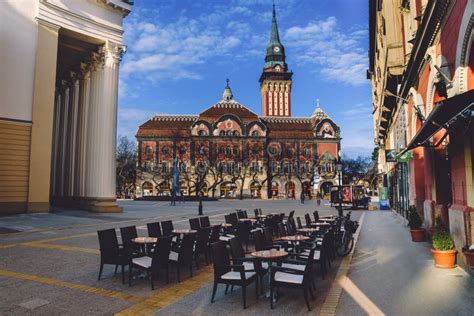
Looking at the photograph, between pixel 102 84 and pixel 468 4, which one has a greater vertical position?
pixel 102 84

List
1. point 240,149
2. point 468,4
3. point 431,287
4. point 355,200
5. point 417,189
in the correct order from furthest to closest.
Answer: point 240,149 < point 355,200 < point 417,189 < point 468,4 < point 431,287

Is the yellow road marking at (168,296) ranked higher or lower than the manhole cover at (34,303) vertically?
lower

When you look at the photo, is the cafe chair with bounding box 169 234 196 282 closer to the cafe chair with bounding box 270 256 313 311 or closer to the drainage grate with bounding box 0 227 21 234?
the cafe chair with bounding box 270 256 313 311

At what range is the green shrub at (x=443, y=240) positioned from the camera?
8.30 metres


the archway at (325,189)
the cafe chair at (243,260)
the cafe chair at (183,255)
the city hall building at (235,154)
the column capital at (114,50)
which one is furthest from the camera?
the archway at (325,189)

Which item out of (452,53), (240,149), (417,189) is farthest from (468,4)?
(240,149)

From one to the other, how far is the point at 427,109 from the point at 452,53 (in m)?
4.13

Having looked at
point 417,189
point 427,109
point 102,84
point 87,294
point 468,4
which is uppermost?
point 102,84

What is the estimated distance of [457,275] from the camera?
7836 mm

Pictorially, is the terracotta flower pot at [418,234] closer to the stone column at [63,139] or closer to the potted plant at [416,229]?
the potted plant at [416,229]

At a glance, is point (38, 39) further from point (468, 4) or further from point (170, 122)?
point (170, 122)

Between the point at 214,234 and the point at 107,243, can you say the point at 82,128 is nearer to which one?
the point at 214,234

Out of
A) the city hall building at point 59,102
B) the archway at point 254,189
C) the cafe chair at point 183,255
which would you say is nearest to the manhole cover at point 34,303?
the cafe chair at point 183,255

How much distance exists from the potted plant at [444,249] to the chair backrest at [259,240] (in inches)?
152
